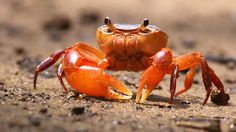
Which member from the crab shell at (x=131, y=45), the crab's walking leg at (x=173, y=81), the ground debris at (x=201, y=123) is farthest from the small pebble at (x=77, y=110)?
the crab shell at (x=131, y=45)

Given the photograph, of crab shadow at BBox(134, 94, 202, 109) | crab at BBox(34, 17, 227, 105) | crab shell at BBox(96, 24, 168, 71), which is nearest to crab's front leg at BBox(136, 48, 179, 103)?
crab at BBox(34, 17, 227, 105)

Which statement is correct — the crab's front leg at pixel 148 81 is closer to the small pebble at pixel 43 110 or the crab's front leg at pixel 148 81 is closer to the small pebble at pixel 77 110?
the small pebble at pixel 77 110

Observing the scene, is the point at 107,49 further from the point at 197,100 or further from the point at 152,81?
the point at 197,100

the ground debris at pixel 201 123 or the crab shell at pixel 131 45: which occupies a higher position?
the crab shell at pixel 131 45

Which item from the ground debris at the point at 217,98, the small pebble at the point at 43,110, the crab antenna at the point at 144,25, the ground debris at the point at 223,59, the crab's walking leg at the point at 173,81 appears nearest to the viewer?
the small pebble at the point at 43,110

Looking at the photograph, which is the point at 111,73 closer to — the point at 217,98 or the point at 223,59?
the point at 217,98

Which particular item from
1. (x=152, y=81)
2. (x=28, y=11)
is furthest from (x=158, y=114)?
(x=28, y=11)

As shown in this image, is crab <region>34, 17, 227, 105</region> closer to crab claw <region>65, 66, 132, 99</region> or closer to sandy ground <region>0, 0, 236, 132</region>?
crab claw <region>65, 66, 132, 99</region>

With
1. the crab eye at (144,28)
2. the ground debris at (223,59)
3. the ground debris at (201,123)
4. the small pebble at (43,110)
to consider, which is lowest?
the ground debris at (201,123)
